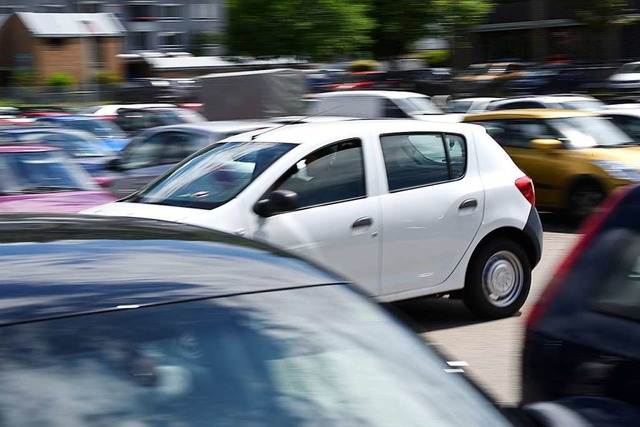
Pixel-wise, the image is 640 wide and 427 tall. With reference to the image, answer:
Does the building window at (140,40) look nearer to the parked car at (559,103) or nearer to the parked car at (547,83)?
the parked car at (547,83)

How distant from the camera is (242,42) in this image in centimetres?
4278

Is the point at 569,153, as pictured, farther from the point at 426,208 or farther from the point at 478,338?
the point at 426,208

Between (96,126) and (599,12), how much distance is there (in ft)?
96.3

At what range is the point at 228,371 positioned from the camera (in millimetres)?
2299

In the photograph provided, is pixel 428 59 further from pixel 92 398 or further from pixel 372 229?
pixel 92 398

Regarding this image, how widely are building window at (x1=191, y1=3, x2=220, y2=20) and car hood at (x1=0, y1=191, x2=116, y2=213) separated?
237 feet

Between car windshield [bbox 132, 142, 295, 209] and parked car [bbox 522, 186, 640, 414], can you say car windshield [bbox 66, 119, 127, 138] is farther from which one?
parked car [bbox 522, 186, 640, 414]

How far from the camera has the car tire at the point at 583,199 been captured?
13008 millimetres

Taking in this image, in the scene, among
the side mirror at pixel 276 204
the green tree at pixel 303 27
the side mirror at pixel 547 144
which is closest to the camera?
the side mirror at pixel 276 204

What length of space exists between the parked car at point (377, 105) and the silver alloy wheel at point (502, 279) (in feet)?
34.8

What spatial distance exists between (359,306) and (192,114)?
17595 mm

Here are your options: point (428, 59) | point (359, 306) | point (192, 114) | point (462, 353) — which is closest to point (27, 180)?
point (462, 353)

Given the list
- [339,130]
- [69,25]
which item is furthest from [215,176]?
[69,25]

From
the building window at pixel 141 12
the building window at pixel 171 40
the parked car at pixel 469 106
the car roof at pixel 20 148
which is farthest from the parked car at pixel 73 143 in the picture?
the building window at pixel 171 40
